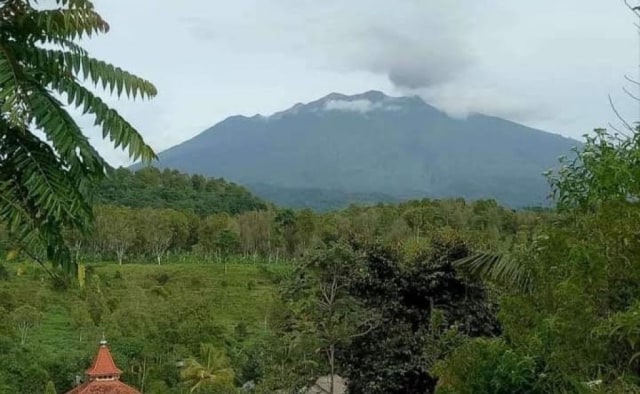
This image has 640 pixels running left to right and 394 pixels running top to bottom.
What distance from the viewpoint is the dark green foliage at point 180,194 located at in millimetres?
50688

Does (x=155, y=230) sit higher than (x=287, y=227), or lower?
lower

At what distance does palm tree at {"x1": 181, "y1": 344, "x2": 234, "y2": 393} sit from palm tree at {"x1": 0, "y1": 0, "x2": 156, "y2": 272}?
16178 mm

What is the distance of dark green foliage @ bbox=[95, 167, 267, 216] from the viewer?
166 ft

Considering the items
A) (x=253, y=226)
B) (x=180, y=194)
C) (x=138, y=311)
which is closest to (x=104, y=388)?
(x=138, y=311)

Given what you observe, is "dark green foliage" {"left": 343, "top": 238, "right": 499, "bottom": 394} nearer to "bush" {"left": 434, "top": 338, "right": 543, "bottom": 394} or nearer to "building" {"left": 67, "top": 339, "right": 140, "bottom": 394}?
"bush" {"left": 434, "top": 338, "right": 543, "bottom": 394}

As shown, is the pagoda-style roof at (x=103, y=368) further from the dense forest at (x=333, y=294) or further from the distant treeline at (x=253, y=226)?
the distant treeline at (x=253, y=226)

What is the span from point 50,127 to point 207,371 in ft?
60.9

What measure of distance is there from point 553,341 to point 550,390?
3.66 feet

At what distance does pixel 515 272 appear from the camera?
17.3ft

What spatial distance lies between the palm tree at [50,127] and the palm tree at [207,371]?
16.2 metres

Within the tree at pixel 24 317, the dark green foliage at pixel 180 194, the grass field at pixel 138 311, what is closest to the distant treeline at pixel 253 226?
the grass field at pixel 138 311

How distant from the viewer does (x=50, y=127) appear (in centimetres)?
299

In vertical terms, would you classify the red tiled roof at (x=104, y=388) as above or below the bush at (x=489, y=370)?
below

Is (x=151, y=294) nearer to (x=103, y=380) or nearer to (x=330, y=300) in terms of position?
(x=103, y=380)
